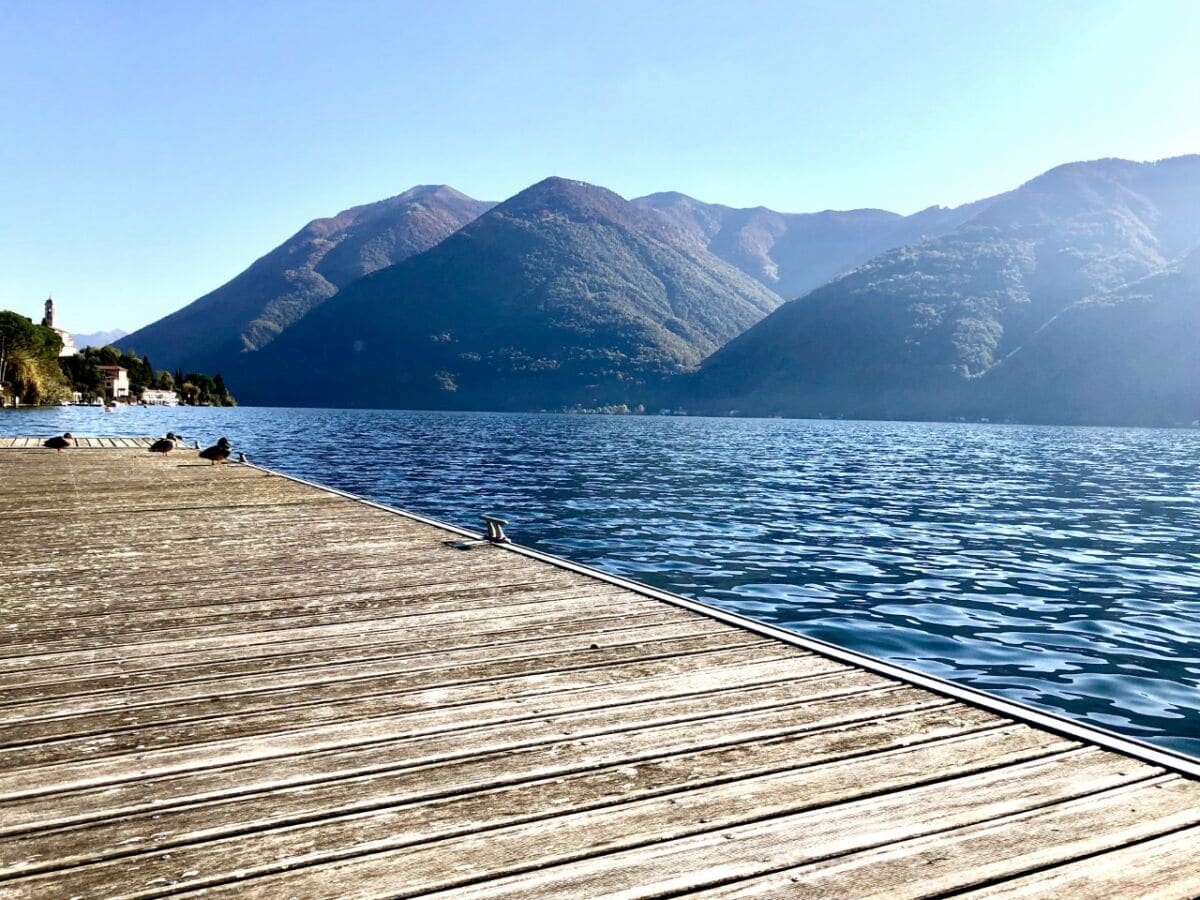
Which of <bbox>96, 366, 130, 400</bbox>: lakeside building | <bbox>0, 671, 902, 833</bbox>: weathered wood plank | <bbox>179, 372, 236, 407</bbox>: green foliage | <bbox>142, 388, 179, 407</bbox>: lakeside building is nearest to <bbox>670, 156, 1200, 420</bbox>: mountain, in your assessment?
<bbox>179, 372, 236, 407</bbox>: green foliage

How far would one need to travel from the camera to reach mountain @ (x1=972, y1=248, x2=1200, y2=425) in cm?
11650

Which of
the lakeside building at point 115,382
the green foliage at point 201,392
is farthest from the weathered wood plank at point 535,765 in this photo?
the green foliage at point 201,392

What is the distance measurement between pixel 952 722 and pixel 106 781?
3660 mm

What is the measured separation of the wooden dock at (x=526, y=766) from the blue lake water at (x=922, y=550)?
156 inches

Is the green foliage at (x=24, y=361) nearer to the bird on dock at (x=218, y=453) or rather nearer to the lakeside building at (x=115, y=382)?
the lakeside building at (x=115, y=382)

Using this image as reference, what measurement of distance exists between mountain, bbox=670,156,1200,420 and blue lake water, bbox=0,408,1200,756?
11353 cm

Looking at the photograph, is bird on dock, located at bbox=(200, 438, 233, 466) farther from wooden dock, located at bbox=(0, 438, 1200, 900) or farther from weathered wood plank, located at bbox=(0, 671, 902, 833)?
weathered wood plank, located at bbox=(0, 671, 902, 833)

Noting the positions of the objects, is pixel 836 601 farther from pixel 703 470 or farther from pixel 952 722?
pixel 703 470

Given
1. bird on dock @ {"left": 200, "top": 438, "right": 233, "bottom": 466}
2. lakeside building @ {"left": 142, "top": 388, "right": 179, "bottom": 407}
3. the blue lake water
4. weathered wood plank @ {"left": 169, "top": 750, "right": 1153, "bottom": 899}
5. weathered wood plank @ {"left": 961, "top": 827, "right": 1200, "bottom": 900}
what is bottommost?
the blue lake water

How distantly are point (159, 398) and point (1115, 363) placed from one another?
156113mm

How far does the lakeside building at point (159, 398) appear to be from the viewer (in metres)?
152

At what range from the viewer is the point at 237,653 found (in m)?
5.26

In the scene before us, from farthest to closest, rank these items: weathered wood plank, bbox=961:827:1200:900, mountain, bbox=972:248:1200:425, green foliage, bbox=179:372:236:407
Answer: green foliage, bbox=179:372:236:407
mountain, bbox=972:248:1200:425
weathered wood plank, bbox=961:827:1200:900

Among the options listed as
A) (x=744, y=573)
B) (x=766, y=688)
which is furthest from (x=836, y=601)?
(x=766, y=688)
